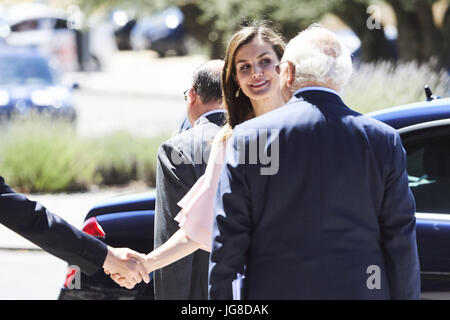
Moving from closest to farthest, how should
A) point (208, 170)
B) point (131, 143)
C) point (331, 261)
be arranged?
point (331, 261) < point (208, 170) < point (131, 143)

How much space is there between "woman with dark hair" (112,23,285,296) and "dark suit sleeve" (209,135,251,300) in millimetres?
530

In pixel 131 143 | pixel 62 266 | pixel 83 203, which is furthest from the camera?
pixel 131 143

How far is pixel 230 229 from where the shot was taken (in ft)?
9.86

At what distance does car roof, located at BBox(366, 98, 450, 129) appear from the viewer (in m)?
4.39

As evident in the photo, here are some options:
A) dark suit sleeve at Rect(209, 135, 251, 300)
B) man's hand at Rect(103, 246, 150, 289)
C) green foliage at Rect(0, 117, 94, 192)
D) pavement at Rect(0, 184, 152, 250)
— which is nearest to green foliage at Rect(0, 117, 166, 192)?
green foliage at Rect(0, 117, 94, 192)

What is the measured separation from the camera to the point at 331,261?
9.71 feet

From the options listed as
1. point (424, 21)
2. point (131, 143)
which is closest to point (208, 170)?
point (131, 143)

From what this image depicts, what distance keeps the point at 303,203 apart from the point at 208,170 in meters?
0.72

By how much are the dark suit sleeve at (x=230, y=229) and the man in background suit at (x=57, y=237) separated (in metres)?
1.21

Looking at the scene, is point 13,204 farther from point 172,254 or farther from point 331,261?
point 331,261

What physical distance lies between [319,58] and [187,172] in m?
1.16

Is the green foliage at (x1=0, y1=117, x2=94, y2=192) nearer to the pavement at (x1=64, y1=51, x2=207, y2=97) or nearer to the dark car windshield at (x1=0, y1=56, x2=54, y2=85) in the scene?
the dark car windshield at (x1=0, y1=56, x2=54, y2=85)

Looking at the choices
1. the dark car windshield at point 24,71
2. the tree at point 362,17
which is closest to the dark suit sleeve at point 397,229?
the dark car windshield at point 24,71

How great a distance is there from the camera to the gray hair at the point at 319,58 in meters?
3.12
